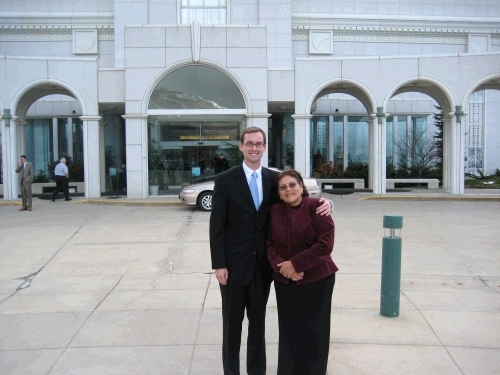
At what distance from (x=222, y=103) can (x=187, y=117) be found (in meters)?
1.39

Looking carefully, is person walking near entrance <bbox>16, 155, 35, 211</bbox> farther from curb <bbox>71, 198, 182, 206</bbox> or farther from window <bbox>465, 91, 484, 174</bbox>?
window <bbox>465, 91, 484, 174</bbox>

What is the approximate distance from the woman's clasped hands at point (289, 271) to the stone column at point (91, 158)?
57.6ft

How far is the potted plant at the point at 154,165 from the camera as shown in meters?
20.3

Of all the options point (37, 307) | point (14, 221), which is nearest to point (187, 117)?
point (14, 221)

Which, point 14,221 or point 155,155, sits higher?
point 155,155

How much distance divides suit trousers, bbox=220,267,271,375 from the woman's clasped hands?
0.34 m

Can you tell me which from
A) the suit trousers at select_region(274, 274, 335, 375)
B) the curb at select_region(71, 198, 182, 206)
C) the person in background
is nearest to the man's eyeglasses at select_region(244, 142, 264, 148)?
the suit trousers at select_region(274, 274, 335, 375)

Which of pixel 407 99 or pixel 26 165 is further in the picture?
pixel 407 99

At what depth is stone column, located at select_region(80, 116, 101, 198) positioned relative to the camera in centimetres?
2036

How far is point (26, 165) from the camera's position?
17.1 m

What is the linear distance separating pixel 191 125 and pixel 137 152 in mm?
2227

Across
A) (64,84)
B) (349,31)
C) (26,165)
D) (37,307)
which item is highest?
(349,31)

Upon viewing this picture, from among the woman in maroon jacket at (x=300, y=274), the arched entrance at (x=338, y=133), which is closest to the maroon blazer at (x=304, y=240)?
the woman in maroon jacket at (x=300, y=274)

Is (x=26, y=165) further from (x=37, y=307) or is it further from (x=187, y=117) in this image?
(x=37, y=307)
